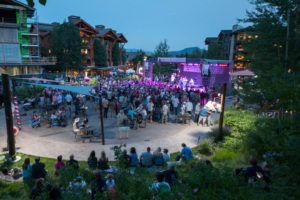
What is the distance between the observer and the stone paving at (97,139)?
8992mm

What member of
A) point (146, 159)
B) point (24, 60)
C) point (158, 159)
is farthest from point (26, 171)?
point (24, 60)

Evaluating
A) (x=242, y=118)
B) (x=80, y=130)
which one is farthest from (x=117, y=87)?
(x=242, y=118)

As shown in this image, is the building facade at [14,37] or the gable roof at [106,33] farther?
the gable roof at [106,33]

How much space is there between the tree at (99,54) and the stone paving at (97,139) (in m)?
39.7

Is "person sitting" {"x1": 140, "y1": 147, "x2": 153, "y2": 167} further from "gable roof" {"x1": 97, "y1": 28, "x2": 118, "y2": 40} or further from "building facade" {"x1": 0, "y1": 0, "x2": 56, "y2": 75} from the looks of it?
"gable roof" {"x1": 97, "y1": 28, "x2": 118, "y2": 40}

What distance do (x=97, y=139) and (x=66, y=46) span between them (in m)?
31.0

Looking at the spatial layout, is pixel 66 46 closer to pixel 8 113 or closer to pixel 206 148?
pixel 8 113

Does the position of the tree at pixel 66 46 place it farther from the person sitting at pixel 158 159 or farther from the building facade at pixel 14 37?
the person sitting at pixel 158 159

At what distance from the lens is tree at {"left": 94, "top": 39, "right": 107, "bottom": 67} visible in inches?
1989

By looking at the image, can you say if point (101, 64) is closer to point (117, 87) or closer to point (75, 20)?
point (75, 20)

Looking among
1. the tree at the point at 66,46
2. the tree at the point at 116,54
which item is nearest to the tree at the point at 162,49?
the tree at the point at 66,46

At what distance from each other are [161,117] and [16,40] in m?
29.7

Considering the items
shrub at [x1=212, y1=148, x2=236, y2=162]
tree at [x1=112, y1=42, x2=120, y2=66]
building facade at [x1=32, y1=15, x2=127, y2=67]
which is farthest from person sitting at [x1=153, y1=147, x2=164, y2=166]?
tree at [x1=112, y1=42, x2=120, y2=66]

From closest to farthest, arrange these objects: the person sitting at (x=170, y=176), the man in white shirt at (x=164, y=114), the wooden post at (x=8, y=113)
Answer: the person sitting at (x=170, y=176)
the wooden post at (x=8, y=113)
the man in white shirt at (x=164, y=114)
